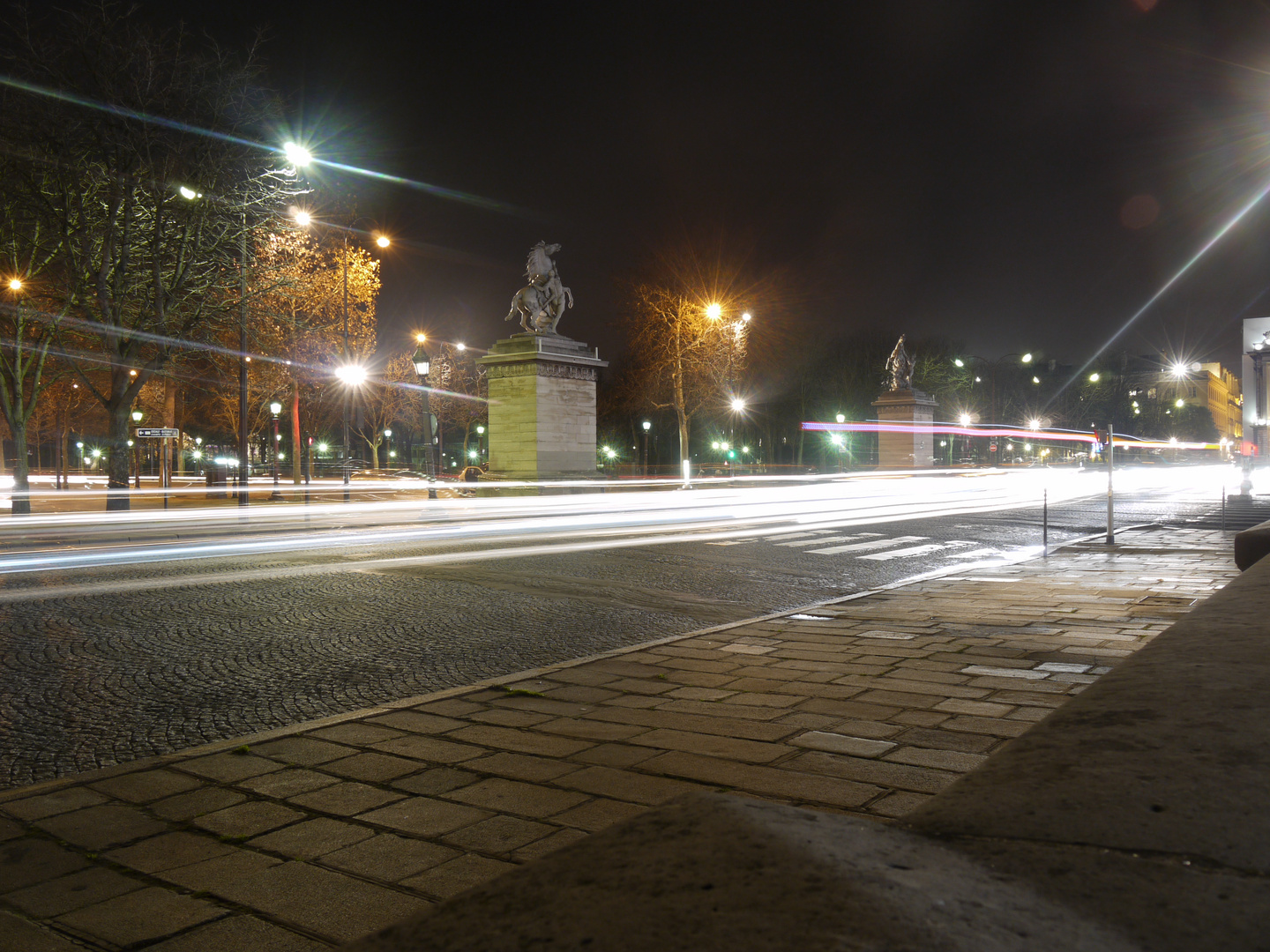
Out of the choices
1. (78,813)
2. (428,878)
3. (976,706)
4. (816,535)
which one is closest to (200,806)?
(78,813)

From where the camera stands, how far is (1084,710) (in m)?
2.21

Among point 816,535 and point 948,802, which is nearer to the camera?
point 948,802

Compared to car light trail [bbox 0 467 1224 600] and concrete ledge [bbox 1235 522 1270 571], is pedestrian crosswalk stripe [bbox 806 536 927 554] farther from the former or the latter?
concrete ledge [bbox 1235 522 1270 571]

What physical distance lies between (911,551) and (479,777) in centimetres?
1186

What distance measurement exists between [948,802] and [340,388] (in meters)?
52.7

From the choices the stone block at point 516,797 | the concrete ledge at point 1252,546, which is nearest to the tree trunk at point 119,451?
the stone block at point 516,797

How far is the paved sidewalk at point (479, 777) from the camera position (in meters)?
3.11

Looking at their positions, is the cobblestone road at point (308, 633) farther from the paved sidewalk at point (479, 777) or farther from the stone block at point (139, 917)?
the stone block at point (139, 917)

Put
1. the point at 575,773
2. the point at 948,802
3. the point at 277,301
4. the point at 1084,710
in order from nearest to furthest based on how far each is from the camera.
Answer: the point at 948,802
the point at 1084,710
the point at 575,773
the point at 277,301

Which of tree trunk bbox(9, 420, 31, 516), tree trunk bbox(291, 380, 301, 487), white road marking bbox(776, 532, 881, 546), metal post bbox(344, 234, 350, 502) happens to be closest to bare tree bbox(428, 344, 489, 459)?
tree trunk bbox(291, 380, 301, 487)

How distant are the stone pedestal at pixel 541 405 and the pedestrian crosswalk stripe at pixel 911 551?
1589 centimetres

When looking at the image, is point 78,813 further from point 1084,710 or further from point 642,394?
point 642,394

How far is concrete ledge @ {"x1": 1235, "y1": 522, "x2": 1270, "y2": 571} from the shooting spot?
7.55 meters

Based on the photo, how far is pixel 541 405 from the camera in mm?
29609
